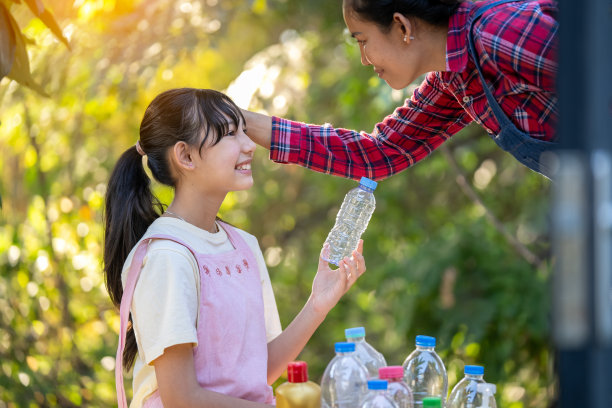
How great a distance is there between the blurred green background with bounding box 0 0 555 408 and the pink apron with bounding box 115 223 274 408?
5.62 feet

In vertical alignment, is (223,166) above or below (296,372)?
above

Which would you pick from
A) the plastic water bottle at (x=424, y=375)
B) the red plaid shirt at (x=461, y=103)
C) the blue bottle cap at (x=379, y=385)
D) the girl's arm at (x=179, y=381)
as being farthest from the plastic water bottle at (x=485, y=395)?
the red plaid shirt at (x=461, y=103)

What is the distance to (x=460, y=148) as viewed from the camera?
6.20m

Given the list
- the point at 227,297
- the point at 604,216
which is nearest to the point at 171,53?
the point at 227,297

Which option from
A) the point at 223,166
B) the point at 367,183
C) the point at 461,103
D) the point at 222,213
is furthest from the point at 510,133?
the point at 222,213

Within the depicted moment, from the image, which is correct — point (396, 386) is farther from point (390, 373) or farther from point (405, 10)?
point (405, 10)

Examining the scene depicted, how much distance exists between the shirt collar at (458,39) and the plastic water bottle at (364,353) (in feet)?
2.41

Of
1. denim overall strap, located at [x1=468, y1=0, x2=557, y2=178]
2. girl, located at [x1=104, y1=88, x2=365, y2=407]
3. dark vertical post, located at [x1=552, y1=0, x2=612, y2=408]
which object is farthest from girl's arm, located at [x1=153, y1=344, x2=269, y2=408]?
dark vertical post, located at [x1=552, y1=0, x2=612, y2=408]

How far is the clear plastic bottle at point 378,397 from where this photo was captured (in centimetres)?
154

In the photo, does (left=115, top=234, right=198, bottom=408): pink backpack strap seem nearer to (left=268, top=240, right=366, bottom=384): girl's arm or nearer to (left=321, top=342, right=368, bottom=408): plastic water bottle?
(left=268, top=240, right=366, bottom=384): girl's arm

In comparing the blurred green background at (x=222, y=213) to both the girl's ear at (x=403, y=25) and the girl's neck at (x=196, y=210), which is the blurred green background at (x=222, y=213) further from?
the girl's ear at (x=403, y=25)

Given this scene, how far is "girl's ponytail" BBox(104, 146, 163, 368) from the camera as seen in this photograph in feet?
7.34

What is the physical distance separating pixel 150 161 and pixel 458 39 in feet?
3.02

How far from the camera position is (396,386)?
5.49ft
